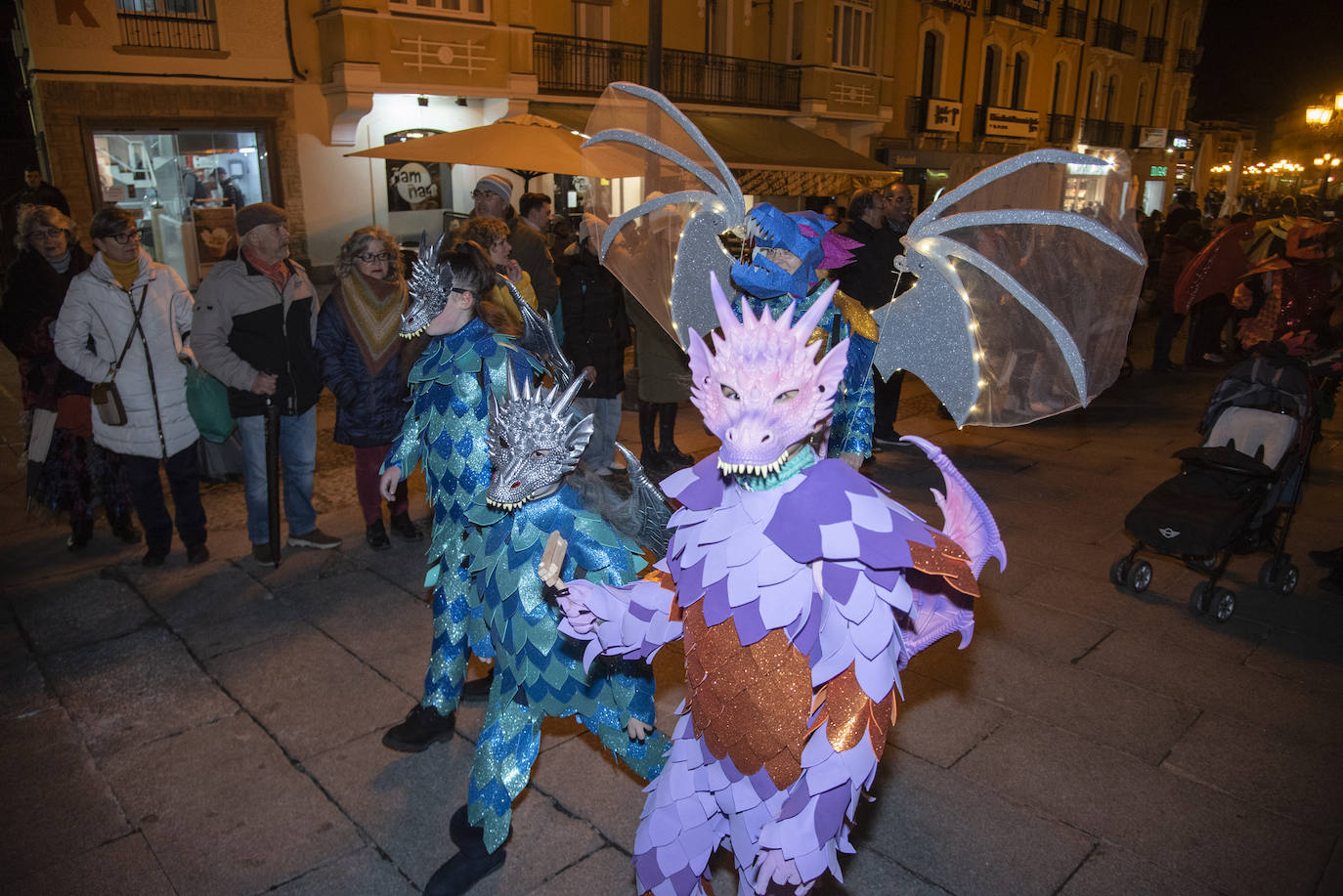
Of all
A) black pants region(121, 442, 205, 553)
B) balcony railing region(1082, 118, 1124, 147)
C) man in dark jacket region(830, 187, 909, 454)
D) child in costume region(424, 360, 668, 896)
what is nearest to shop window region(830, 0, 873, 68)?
balcony railing region(1082, 118, 1124, 147)

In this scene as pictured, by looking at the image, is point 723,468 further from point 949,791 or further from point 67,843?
point 67,843

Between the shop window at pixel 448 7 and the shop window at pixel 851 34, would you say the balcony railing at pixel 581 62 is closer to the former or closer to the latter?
the shop window at pixel 448 7

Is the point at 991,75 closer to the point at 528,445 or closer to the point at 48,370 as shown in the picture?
the point at 48,370

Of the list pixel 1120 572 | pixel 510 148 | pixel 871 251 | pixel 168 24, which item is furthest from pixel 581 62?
pixel 1120 572

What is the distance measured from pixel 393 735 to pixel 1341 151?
4612cm

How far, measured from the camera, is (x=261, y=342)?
485cm

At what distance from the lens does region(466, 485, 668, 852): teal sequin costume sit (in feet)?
8.51

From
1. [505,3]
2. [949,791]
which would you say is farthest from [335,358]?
[505,3]

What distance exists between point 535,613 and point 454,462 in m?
0.96

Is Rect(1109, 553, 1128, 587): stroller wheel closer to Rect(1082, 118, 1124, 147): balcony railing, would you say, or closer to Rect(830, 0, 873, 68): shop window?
Rect(830, 0, 873, 68): shop window

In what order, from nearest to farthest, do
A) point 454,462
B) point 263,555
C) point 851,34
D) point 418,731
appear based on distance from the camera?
point 454,462 → point 418,731 → point 263,555 → point 851,34

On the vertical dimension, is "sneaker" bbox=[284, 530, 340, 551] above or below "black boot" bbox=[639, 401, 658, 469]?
below

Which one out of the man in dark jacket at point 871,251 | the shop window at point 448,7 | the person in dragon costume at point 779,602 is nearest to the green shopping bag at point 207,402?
the person in dragon costume at point 779,602

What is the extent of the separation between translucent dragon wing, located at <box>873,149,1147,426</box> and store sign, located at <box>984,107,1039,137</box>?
87.6 feet
